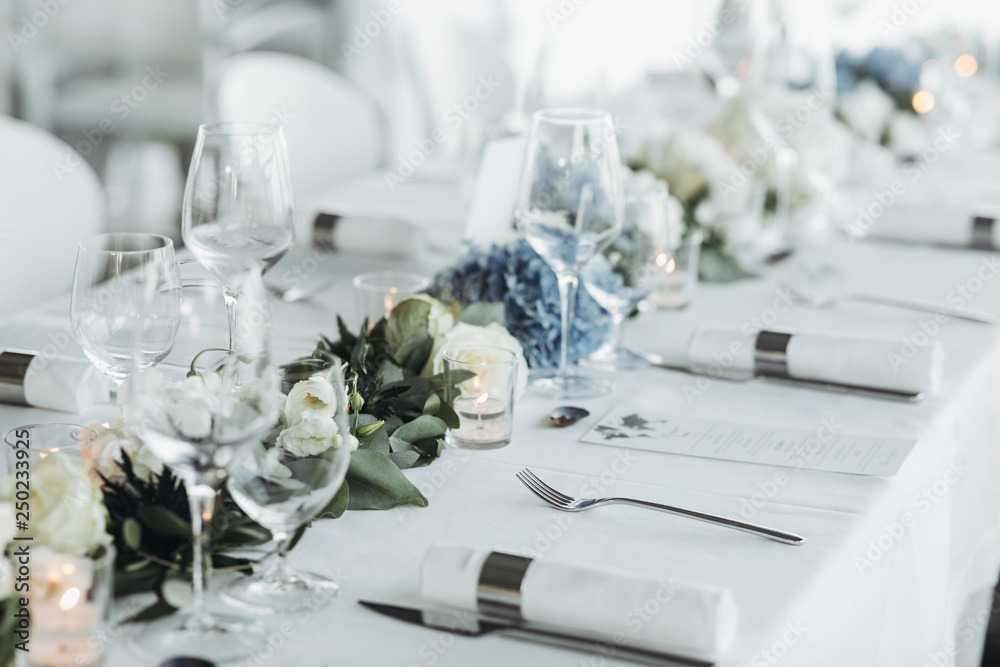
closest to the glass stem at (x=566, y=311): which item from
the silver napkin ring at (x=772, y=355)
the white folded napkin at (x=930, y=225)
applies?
the silver napkin ring at (x=772, y=355)

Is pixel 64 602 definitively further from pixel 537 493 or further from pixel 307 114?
pixel 307 114

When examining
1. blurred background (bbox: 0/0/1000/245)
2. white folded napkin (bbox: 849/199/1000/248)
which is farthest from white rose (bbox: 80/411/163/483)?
blurred background (bbox: 0/0/1000/245)

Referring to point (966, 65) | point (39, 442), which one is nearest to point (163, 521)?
point (39, 442)

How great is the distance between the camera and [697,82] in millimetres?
2340

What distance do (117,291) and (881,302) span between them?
1079 mm

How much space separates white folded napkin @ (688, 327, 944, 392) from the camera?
1202mm

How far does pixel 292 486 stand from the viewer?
0.73 metres

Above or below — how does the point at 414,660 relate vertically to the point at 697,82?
below

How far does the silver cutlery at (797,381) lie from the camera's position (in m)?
1.21

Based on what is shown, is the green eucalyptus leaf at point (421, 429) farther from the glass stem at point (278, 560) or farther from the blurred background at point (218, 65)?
the blurred background at point (218, 65)

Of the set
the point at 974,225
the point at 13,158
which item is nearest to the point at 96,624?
the point at 13,158

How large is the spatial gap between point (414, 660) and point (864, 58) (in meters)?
2.36

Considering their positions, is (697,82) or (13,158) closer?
(13,158)

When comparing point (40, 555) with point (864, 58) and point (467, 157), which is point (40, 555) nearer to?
point (467, 157)
